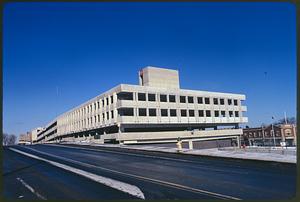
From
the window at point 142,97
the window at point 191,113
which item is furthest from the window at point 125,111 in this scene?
the window at point 191,113

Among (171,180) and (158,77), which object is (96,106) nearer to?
(158,77)

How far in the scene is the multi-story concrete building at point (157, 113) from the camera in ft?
194

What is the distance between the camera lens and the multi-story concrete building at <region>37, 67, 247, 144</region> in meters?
59.1

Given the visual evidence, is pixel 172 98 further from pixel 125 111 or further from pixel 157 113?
pixel 125 111

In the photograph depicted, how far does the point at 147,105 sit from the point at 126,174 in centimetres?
4915

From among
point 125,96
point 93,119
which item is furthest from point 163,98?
point 93,119

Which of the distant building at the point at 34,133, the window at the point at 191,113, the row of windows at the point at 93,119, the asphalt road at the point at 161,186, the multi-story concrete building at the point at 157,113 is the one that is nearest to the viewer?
the asphalt road at the point at 161,186

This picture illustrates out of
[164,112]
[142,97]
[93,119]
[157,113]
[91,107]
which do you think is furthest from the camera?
[91,107]

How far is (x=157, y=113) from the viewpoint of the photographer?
207 ft

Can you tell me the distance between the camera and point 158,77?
66562mm

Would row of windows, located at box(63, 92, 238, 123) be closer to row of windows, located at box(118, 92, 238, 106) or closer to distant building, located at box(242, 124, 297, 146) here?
row of windows, located at box(118, 92, 238, 106)

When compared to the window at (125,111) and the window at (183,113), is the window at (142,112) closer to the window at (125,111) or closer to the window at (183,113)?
the window at (125,111)

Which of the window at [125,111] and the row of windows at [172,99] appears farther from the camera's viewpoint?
the row of windows at [172,99]

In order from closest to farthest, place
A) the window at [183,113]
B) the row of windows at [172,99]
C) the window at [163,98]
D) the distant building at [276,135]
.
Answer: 1. the row of windows at [172,99]
2. the window at [163,98]
3. the window at [183,113]
4. the distant building at [276,135]
